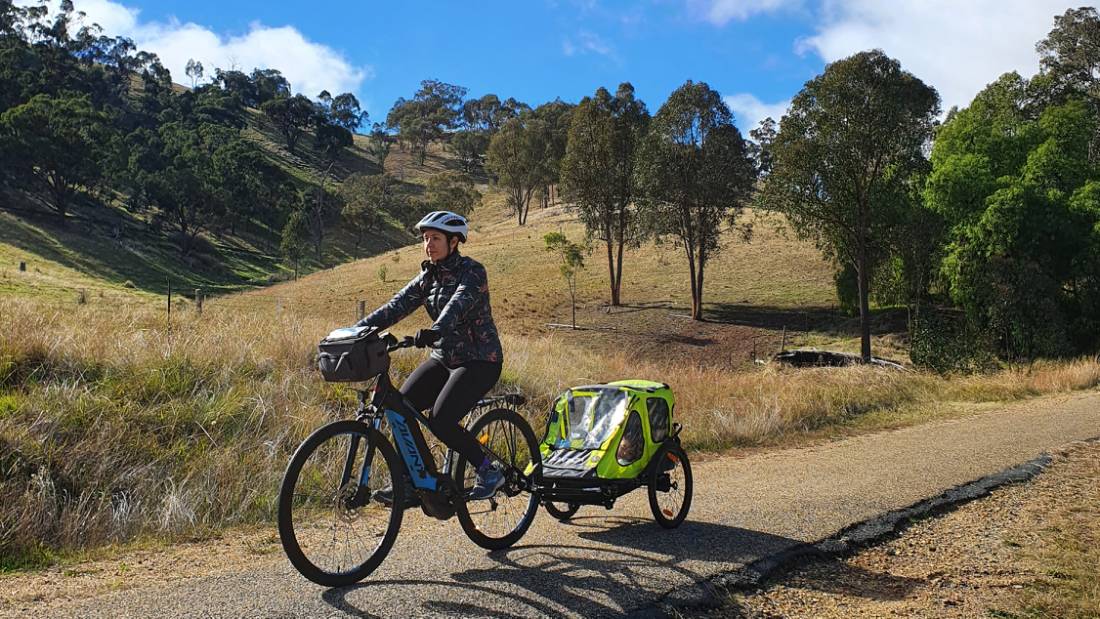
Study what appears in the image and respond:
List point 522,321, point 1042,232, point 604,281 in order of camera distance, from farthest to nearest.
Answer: point 604,281 → point 522,321 → point 1042,232

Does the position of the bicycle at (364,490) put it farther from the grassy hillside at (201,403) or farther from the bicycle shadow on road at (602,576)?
the grassy hillside at (201,403)

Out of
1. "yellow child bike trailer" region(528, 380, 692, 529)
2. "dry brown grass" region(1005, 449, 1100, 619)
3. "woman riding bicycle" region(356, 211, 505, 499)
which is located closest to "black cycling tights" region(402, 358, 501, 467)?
"woman riding bicycle" region(356, 211, 505, 499)

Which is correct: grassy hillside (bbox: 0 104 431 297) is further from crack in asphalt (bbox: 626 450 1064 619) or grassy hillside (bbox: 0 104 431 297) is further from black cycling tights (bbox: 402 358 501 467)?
crack in asphalt (bbox: 626 450 1064 619)

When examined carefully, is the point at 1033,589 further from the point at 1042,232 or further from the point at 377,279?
the point at 377,279

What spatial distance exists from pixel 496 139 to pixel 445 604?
89.0 metres

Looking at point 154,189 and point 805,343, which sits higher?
point 154,189

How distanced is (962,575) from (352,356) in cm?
453

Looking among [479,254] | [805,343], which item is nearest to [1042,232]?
[805,343]

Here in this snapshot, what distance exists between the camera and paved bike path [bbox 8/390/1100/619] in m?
4.28

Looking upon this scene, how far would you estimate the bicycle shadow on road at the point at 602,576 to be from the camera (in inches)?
173

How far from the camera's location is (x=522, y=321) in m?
46.8

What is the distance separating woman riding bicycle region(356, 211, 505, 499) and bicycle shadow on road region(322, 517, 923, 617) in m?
0.70

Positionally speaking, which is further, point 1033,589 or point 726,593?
point 1033,589

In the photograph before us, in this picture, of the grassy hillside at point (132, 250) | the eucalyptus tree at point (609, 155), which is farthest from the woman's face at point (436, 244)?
the eucalyptus tree at point (609, 155)
